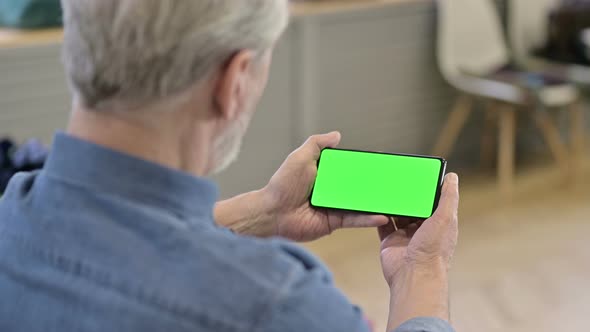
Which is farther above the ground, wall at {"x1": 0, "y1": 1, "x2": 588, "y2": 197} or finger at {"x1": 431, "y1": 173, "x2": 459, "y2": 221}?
finger at {"x1": 431, "y1": 173, "x2": 459, "y2": 221}

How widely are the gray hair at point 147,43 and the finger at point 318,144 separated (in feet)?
1.54

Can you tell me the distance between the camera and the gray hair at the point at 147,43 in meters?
0.72

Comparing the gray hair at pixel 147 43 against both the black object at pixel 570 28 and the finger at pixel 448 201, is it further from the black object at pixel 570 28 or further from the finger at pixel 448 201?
the black object at pixel 570 28

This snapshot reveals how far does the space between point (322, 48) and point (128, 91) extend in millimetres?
2400

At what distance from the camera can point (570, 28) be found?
11.5ft

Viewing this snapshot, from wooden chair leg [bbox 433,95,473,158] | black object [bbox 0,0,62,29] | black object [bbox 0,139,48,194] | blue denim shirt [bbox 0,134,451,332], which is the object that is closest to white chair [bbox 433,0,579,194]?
wooden chair leg [bbox 433,95,473,158]

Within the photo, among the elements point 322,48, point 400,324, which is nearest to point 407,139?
point 322,48

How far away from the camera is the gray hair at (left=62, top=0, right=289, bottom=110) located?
72 centimetres

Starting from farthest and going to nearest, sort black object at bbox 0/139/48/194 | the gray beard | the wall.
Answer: the wall → black object at bbox 0/139/48/194 → the gray beard

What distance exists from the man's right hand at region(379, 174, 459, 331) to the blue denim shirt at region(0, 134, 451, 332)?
0.71 ft

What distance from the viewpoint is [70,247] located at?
29.0 inches

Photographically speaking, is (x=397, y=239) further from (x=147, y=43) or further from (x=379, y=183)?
(x=147, y=43)

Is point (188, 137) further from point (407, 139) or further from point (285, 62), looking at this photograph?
point (407, 139)

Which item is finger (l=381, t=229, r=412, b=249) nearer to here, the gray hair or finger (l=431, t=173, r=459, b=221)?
finger (l=431, t=173, r=459, b=221)
